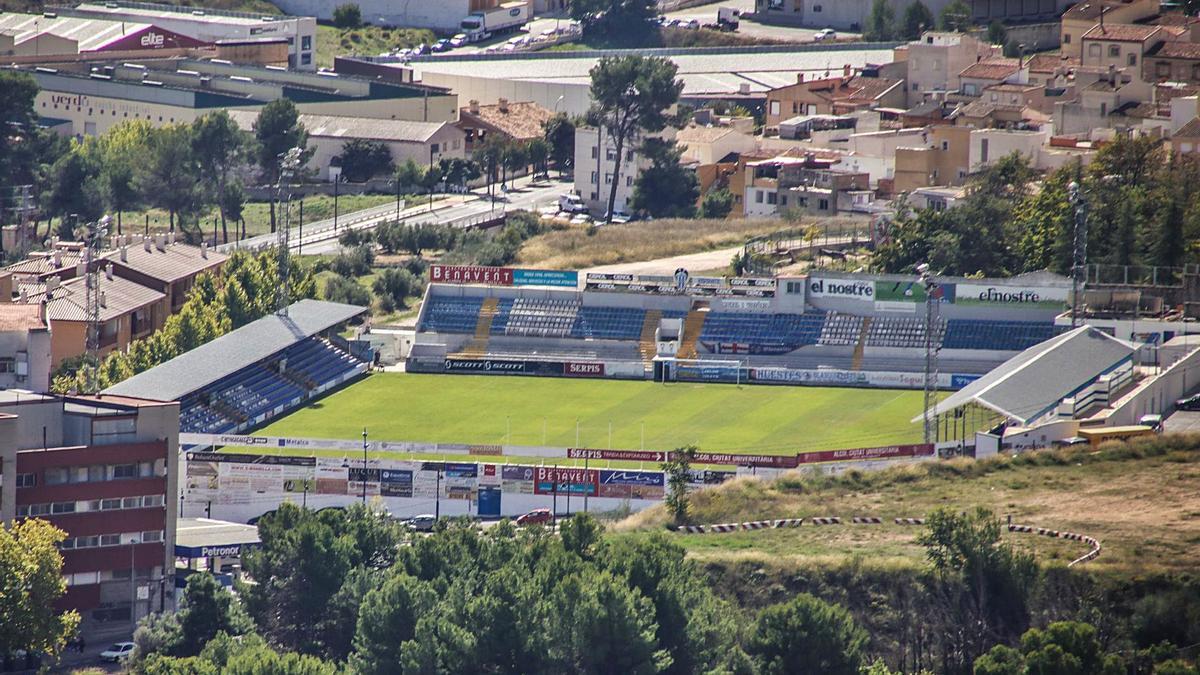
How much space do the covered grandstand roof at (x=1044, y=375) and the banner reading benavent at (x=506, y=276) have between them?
19147 millimetres

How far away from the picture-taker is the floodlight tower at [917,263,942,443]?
8775cm

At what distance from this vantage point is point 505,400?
98.1 meters

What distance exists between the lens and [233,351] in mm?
95500

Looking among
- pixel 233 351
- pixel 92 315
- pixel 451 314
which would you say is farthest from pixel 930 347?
pixel 92 315

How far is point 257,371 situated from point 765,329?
20.1m

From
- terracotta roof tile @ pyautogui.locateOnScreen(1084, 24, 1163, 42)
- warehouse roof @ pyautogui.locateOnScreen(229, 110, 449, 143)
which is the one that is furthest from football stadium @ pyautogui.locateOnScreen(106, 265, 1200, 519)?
terracotta roof tile @ pyautogui.locateOnScreen(1084, 24, 1163, 42)

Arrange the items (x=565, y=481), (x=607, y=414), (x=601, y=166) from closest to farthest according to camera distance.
Result: (x=565, y=481) < (x=607, y=414) < (x=601, y=166)

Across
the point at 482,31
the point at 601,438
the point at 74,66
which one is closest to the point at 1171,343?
the point at 601,438

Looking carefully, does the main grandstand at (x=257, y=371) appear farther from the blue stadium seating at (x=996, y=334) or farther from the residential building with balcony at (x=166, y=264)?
the blue stadium seating at (x=996, y=334)

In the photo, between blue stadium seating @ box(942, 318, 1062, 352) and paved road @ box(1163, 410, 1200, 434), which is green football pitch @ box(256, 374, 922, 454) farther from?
paved road @ box(1163, 410, 1200, 434)

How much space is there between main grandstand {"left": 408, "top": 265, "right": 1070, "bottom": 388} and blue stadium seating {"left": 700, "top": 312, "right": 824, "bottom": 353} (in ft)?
0.13

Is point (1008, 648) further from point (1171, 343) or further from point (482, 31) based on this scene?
point (482, 31)

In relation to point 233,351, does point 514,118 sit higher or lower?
higher

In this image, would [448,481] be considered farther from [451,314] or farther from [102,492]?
[451,314]
